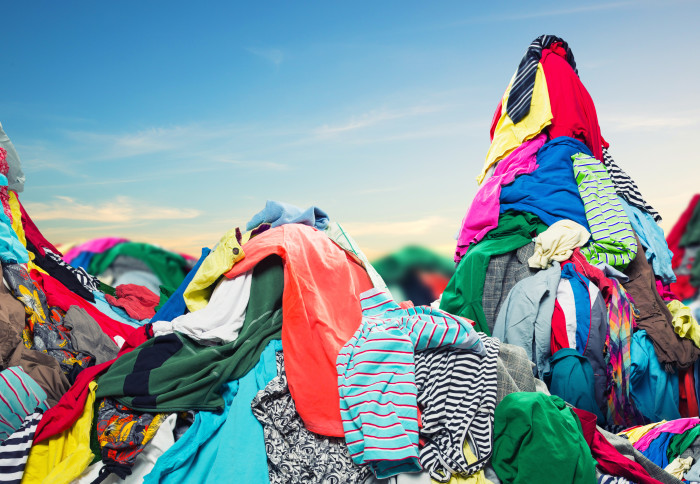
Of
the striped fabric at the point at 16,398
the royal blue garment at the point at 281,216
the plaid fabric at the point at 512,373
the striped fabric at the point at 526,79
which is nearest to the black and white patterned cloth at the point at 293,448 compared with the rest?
the plaid fabric at the point at 512,373

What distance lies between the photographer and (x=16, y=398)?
6.67 ft

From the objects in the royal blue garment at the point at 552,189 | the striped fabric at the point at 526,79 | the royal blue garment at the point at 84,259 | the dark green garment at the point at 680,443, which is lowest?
the dark green garment at the point at 680,443

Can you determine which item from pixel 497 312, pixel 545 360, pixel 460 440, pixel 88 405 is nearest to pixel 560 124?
pixel 497 312

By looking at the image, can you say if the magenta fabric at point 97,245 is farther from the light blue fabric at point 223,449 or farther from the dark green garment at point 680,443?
the dark green garment at point 680,443

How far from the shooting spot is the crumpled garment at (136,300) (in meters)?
3.58

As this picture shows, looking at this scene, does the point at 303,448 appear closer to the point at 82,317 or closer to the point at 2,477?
the point at 2,477

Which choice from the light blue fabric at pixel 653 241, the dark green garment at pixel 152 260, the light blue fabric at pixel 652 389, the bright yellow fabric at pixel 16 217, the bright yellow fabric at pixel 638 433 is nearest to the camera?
the bright yellow fabric at pixel 638 433

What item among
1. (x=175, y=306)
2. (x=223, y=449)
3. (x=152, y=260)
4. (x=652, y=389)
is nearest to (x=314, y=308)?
(x=223, y=449)

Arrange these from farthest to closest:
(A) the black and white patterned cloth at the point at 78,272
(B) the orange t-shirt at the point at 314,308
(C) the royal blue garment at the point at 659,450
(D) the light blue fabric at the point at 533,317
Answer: (A) the black and white patterned cloth at the point at 78,272
(D) the light blue fabric at the point at 533,317
(C) the royal blue garment at the point at 659,450
(B) the orange t-shirt at the point at 314,308

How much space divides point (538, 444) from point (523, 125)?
2.23m

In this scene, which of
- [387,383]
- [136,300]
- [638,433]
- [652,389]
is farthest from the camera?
[136,300]

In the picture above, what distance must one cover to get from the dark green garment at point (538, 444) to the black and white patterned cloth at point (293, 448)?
17.9 inches

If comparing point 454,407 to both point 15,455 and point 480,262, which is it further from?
point 15,455

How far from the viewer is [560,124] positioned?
3.41m
